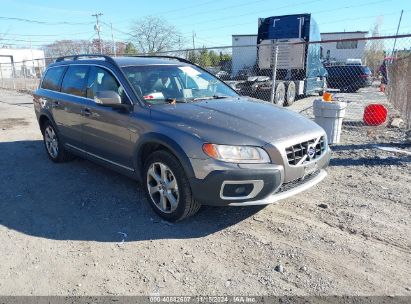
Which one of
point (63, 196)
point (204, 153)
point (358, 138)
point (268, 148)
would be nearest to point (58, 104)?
point (63, 196)

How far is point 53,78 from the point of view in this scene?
231 inches

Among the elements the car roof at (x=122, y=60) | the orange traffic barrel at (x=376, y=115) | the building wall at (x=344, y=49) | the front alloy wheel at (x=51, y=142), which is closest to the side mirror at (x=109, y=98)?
the car roof at (x=122, y=60)

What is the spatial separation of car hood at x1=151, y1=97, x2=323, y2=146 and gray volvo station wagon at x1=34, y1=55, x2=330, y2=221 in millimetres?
10

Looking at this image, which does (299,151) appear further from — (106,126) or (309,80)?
(309,80)

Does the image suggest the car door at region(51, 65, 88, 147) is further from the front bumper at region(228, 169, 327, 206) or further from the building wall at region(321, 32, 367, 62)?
the building wall at region(321, 32, 367, 62)

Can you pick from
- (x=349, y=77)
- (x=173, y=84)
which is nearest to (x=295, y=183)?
(x=173, y=84)

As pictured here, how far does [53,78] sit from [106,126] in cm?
218

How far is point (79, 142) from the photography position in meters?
5.11

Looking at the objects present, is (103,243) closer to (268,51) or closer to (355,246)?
(355,246)

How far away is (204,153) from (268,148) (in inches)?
23.5

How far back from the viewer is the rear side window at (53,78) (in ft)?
18.5

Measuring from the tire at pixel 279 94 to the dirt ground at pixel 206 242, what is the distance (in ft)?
23.3

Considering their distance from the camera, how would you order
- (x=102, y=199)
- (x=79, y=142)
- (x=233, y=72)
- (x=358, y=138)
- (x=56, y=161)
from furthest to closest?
(x=233, y=72), (x=358, y=138), (x=56, y=161), (x=79, y=142), (x=102, y=199)

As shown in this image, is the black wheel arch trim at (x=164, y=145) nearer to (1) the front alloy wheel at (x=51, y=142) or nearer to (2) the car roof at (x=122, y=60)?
(2) the car roof at (x=122, y=60)
